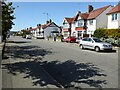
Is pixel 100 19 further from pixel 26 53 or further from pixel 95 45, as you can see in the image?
pixel 26 53

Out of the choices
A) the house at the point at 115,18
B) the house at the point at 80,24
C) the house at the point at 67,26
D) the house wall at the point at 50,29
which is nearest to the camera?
the house at the point at 115,18

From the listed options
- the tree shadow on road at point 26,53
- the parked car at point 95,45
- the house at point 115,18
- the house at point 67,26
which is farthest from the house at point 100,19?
the tree shadow on road at point 26,53

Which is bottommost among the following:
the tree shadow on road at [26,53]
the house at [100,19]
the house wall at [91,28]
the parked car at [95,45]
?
the tree shadow on road at [26,53]

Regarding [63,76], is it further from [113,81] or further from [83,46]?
[83,46]

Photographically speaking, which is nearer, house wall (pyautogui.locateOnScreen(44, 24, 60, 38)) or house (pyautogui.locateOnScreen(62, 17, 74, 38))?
house (pyautogui.locateOnScreen(62, 17, 74, 38))

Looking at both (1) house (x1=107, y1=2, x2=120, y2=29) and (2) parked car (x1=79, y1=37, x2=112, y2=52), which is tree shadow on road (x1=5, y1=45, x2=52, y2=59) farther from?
(1) house (x1=107, y1=2, x2=120, y2=29)

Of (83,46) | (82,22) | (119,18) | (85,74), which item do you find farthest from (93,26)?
(85,74)

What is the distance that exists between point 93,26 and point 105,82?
47.0m

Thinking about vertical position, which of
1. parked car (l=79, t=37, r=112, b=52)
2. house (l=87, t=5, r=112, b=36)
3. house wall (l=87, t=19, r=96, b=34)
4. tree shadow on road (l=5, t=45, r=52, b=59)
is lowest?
tree shadow on road (l=5, t=45, r=52, b=59)

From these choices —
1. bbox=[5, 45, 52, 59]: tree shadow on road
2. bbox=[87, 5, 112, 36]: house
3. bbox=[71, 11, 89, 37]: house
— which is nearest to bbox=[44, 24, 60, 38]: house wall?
bbox=[71, 11, 89, 37]: house

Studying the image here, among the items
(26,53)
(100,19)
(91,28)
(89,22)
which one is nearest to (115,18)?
(100,19)

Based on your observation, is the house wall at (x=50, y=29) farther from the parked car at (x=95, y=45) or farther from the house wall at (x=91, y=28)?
the parked car at (x=95, y=45)

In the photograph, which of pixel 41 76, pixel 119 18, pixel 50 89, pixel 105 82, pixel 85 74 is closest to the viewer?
pixel 50 89

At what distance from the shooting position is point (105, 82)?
9359mm
